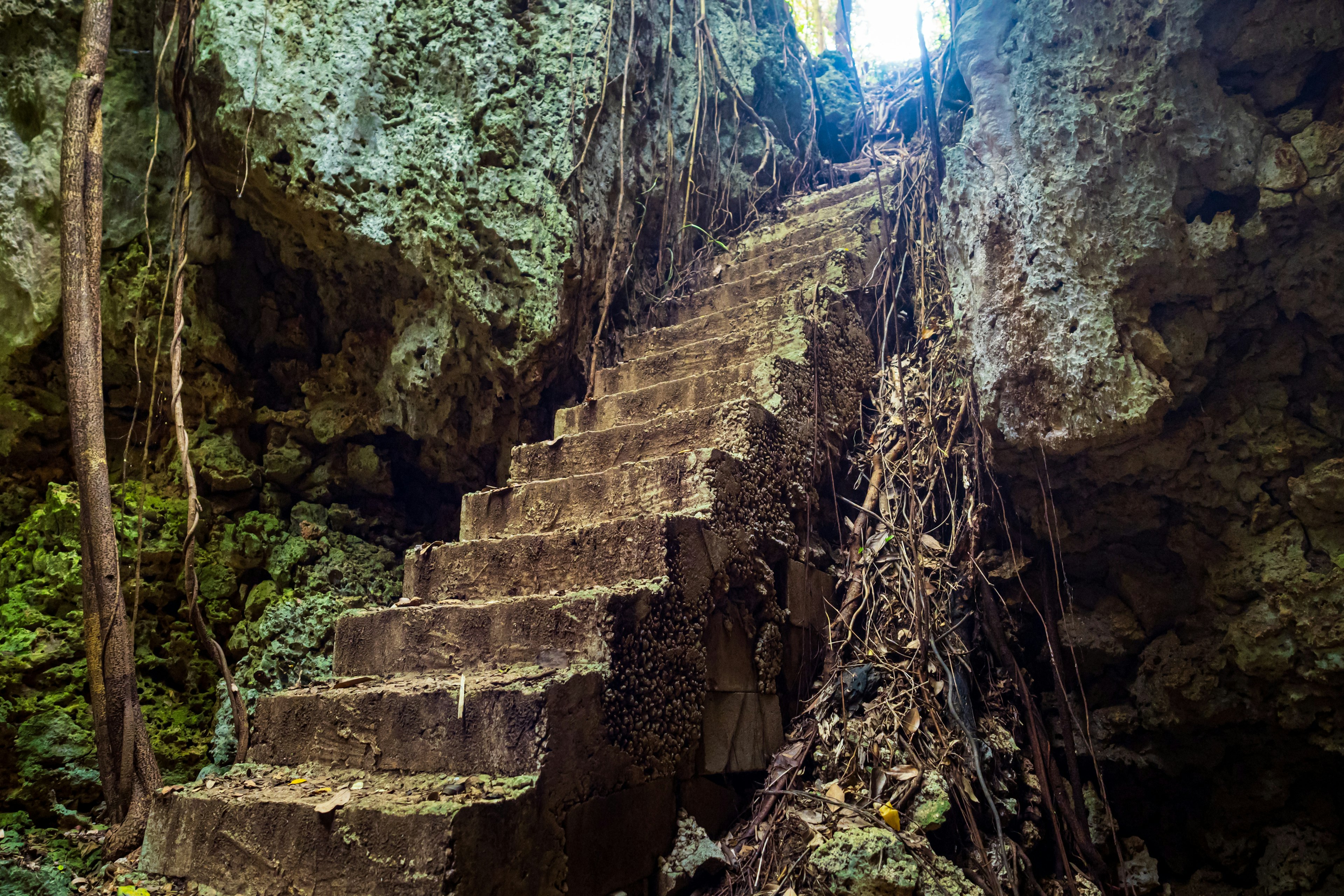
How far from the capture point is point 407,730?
200 cm

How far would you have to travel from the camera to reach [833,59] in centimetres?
661

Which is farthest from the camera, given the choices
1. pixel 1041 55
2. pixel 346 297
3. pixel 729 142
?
pixel 729 142

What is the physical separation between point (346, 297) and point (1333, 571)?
4367 mm

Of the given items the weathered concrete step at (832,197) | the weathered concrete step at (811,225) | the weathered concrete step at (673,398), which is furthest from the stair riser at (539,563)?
the weathered concrete step at (832,197)

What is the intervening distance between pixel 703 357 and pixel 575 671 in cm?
200

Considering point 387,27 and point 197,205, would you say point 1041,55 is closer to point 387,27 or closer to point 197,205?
point 387,27

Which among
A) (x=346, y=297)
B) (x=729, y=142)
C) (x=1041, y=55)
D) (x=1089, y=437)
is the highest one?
(x=729, y=142)

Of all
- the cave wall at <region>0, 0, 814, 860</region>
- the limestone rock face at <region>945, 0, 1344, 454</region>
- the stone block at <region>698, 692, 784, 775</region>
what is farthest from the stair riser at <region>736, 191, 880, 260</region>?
the stone block at <region>698, 692, 784, 775</region>

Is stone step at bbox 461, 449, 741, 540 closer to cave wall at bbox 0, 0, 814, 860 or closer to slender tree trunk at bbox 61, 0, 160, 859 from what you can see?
cave wall at bbox 0, 0, 814, 860

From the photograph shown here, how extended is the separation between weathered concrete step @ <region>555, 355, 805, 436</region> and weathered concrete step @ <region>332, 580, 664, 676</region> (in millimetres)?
1156

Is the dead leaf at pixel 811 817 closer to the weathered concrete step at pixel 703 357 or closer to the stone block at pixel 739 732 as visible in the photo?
the stone block at pixel 739 732

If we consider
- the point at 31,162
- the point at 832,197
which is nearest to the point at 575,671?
the point at 31,162

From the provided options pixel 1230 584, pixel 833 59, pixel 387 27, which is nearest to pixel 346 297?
pixel 387 27

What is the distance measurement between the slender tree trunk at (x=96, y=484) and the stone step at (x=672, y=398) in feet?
6.01
